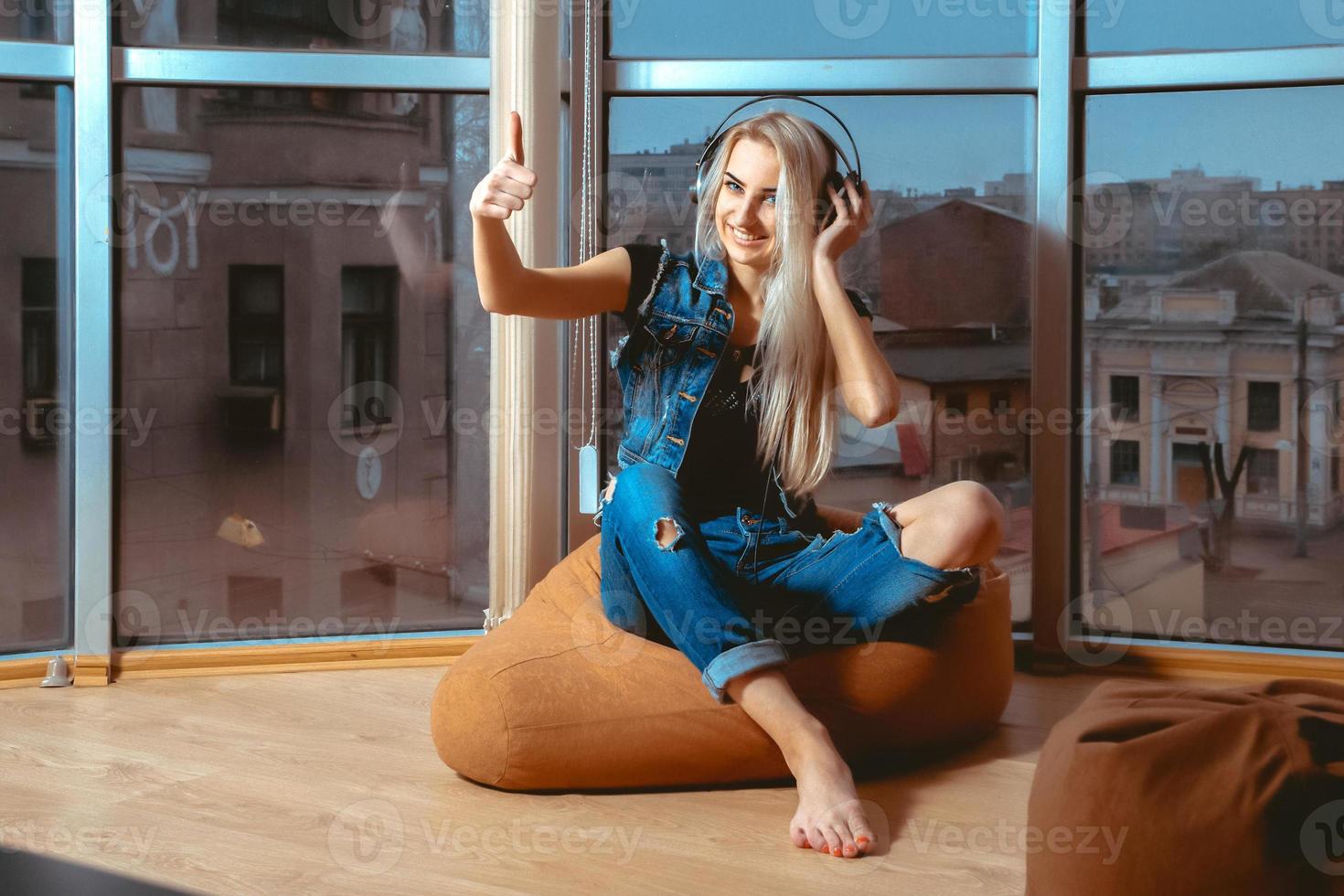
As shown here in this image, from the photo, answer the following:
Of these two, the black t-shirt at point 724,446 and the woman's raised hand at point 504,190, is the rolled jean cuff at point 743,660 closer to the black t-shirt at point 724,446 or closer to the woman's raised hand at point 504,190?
the black t-shirt at point 724,446

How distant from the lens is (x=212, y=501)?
107 inches

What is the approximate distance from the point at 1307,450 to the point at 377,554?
6.94ft

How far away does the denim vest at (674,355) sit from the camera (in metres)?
2.11

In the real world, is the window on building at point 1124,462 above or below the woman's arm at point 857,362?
below

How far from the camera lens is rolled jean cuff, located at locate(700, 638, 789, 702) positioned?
1801mm

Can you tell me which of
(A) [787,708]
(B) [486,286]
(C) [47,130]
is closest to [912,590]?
(A) [787,708]

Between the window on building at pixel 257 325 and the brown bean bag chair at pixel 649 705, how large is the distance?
1.02 m
